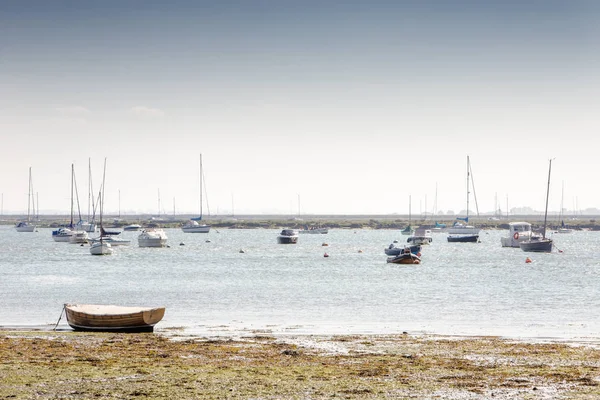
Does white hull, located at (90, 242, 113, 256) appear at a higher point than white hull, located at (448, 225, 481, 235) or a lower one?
lower

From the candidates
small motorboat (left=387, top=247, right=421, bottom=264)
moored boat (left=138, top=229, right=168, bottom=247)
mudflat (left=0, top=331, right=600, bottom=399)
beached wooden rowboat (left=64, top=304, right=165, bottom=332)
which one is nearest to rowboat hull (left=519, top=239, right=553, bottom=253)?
small motorboat (left=387, top=247, right=421, bottom=264)

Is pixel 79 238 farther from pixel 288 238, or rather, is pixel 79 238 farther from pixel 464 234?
pixel 464 234

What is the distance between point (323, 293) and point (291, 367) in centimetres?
3394

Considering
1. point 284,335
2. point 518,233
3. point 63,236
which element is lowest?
point 284,335

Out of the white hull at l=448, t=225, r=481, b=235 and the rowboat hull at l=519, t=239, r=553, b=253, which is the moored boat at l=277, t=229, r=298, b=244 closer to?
the white hull at l=448, t=225, r=481, b=235

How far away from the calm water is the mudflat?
5356 millimetres

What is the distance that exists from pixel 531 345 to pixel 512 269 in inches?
2356

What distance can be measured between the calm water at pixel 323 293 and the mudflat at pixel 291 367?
5.36 m

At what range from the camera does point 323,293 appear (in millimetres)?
59562

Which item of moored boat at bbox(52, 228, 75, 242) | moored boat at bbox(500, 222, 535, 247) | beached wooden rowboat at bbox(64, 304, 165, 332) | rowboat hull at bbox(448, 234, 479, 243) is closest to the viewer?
beached wooden rowboat at bbox(64, 304, 165, 332)

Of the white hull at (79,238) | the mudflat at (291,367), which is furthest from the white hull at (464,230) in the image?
the mudflat at (291,367)

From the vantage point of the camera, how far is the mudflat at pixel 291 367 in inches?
853

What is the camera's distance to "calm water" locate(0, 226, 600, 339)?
41.1m

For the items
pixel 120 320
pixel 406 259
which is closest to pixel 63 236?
pixel 406 259
